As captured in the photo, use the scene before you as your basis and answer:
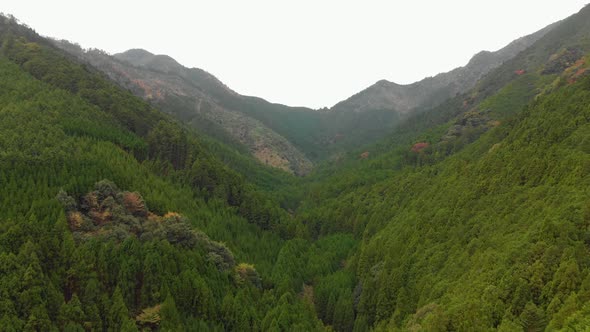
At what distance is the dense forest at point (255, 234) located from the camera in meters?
41.5

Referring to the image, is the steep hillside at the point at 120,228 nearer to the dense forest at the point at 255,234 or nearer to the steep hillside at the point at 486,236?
the dense forest at the point at 255,234

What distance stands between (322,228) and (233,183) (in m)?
25.7

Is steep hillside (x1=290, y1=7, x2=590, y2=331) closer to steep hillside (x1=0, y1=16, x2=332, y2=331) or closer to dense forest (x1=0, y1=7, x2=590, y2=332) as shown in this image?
dense forest (x1=0, y1=7, x2=590, y2=332)

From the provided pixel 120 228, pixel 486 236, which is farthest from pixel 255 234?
pixel 486 236

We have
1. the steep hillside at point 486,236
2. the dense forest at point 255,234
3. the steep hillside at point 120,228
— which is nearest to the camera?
the steep hillside at point 486,236

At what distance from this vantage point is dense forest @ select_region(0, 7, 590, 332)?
41.5 m

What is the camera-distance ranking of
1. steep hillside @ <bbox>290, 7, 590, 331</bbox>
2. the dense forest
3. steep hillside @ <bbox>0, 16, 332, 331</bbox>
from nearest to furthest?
steep hillside @ <bbox>290, 7, 590, 331</bbox>
the dense forest
steep hillside @ <bbox>0, 16, 332, 331</bbox>

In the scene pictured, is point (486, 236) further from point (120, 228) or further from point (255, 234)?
point (255, 234)

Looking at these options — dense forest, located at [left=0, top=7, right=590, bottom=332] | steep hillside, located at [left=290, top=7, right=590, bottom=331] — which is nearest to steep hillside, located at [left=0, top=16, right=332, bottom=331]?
dense forest, located at [left=0, top=7, right=590, bottom=332]

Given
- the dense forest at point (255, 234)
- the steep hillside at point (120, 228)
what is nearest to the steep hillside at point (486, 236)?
the dense forest at point (255, 234)

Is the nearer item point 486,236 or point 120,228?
point 486,236

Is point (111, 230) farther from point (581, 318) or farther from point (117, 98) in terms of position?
→ point (117, 98)

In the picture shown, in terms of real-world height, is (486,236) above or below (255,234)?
above

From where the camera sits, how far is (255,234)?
95.3 metres
